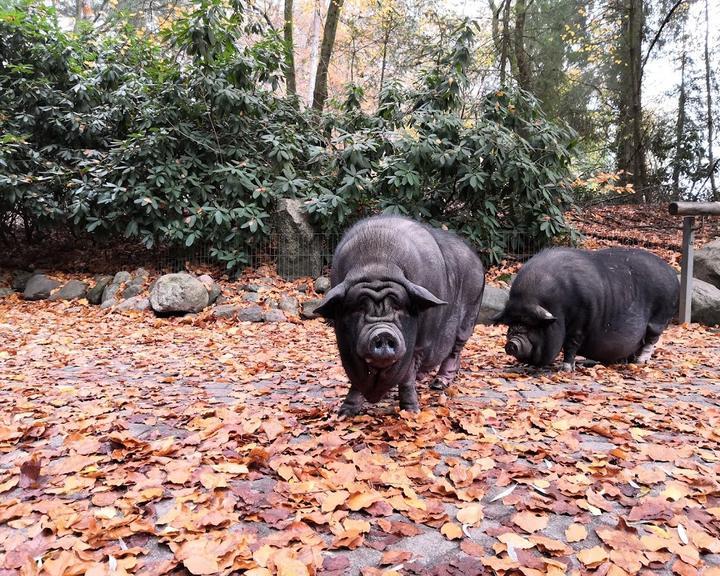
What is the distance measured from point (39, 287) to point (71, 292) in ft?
2.64

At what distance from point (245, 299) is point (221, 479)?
24.8 ft

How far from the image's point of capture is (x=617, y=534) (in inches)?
102

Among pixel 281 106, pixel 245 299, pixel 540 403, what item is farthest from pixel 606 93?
pixel 540 403

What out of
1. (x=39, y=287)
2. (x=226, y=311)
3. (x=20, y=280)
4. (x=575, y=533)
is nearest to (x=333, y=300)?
(x=575, y=533)

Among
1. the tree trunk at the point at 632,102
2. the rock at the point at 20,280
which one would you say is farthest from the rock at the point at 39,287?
the tree trunk at the point at 632,102

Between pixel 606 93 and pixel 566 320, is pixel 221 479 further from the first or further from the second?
pixel 606 93

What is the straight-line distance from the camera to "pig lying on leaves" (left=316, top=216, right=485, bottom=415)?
3498mm

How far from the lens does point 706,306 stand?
32.0 feet

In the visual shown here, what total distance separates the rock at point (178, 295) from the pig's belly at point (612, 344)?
254 inches

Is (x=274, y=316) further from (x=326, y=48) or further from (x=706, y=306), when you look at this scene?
(x=326, y=48)

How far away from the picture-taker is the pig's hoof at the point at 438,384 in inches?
209

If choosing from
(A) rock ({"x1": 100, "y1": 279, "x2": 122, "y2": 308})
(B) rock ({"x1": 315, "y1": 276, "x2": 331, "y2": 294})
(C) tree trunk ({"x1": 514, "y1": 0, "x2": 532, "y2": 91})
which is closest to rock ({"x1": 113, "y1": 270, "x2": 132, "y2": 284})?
(A) rock ({"x1": 100, "y1": 279, "x2": 122, "y2": 308})

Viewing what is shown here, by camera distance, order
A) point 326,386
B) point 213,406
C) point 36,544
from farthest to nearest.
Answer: point 326,386 → point 213,406 → point 36,544

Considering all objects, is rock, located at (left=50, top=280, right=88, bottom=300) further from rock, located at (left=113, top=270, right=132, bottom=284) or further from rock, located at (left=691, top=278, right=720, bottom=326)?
rock, located at (left=691, top=278, right=720, bottom=326)
